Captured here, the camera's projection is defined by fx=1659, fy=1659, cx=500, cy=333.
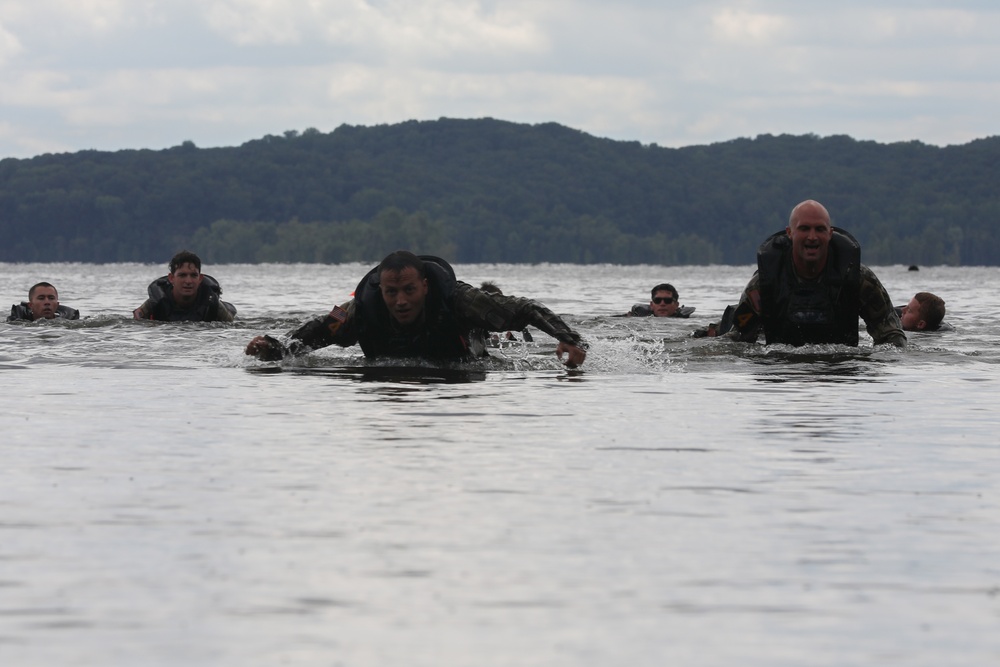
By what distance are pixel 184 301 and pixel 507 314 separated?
346 inches

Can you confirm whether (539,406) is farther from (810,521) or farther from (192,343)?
(192,343)

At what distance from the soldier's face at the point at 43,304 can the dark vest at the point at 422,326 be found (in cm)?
911

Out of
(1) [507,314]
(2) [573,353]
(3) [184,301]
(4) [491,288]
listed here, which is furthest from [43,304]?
(2) [573,353]

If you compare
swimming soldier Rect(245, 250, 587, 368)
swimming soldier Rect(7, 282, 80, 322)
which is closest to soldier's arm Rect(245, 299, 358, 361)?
swimming soldier Rect(245, 250, 587, 368)

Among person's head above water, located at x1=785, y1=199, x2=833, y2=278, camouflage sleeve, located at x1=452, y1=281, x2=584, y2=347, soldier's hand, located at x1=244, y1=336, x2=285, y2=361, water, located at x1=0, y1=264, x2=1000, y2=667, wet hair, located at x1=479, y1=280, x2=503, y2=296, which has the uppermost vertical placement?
person's head above water, located at x1=785, y1=199, x2=833, y2=278

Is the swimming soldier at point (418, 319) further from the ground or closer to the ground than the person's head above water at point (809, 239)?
closer to the ground

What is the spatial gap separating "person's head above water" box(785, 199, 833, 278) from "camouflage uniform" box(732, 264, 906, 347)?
1.38ft

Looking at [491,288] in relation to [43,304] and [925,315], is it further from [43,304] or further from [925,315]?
[43,304]

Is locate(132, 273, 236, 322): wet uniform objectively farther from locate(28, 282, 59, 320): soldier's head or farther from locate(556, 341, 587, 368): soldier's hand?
locate(556, 341, 587, 368): soldier's hand

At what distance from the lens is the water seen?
4.87 m

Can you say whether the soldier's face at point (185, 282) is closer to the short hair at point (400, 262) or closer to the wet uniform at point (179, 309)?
the wet uniform at point (179, 309)

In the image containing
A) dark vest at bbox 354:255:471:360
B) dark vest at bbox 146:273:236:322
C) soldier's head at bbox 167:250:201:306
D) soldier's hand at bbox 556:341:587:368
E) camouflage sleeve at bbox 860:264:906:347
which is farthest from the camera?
dark vest at bbox 146:273:236:322

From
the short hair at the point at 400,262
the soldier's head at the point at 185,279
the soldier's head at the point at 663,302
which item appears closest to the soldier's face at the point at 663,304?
the soldier's head at the point at 663,302

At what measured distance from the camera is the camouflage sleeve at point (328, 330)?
15.0m
